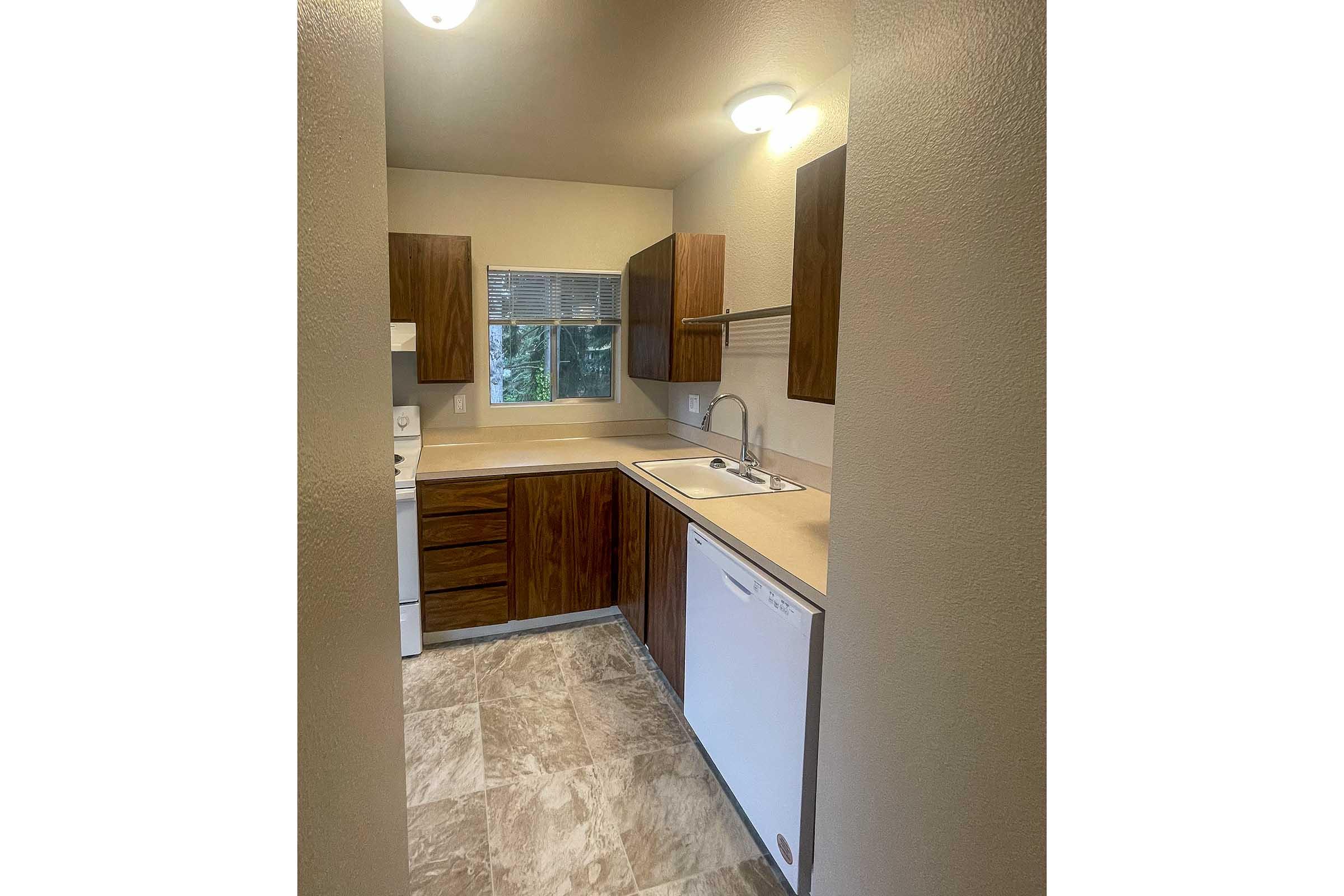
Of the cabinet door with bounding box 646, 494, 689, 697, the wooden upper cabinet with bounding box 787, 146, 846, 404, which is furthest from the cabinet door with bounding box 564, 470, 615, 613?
the wooden upper cabinet with bounding box 787, 146, 846, 404

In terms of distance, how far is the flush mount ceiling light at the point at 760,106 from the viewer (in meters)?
2.36

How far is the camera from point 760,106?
240 cm

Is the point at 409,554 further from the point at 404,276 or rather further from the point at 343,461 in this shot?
the point at 343,461

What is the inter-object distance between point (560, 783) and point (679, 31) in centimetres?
239

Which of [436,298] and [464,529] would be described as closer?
[464,529]

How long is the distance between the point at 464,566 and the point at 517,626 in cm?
45

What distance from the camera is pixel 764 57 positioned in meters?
2.10

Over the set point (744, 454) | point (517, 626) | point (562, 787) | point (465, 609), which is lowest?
point (562, 787)

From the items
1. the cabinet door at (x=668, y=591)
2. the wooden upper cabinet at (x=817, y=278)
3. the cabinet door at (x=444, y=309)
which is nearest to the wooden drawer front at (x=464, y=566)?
the cabinet door at (x=668, y=591)

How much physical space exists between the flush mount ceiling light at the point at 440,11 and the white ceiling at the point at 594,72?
0.07 m

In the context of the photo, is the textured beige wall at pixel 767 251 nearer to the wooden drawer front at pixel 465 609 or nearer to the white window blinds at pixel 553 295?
the white window blinds at pixel 553 295

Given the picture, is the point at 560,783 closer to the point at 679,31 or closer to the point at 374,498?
the point at 374,498

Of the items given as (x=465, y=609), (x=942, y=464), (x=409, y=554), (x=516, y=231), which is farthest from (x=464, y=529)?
(x=942, y=464)
